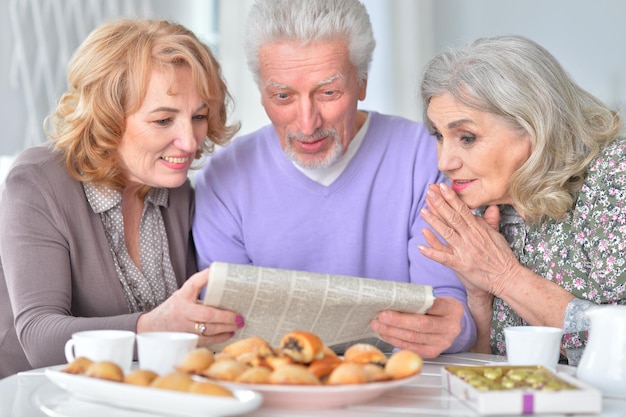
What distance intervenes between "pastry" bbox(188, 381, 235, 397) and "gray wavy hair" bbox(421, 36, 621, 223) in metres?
1.03

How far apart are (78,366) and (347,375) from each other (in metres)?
0.36

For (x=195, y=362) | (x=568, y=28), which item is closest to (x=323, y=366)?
(x=195, y=362)

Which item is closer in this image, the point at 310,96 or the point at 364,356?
the point at 364,356

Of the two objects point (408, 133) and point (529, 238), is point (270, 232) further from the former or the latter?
point (529, 238)

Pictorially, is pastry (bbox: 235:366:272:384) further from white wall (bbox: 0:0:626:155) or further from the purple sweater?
white wall (bbox: 0:0:626:155)

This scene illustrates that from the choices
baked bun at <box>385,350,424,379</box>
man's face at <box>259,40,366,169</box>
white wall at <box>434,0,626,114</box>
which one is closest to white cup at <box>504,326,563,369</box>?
baked bun at <box>385,350,424,379</box>

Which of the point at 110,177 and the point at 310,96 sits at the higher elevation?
the point at 310,96

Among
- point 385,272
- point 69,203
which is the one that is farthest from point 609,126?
point 69,203

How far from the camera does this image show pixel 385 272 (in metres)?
2.06

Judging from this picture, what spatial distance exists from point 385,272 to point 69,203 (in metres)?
0.77

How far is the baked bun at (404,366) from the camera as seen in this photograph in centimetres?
111

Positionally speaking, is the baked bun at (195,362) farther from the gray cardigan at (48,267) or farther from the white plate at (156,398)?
the gray cardigan at (48,267)

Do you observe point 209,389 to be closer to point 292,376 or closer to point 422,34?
point 292,376

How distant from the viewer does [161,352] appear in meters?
1.14
